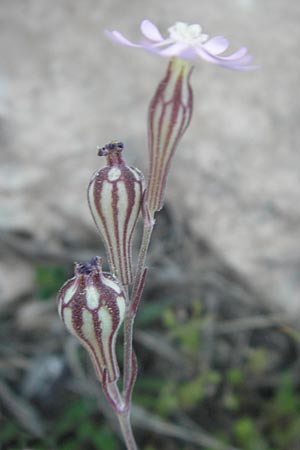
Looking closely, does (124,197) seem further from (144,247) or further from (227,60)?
(227,60)

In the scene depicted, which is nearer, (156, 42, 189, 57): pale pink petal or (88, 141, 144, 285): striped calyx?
(156, 42, 189, 57): pale pink petal

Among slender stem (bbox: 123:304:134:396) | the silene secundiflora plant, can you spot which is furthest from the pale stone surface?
the silene secundiflora plant

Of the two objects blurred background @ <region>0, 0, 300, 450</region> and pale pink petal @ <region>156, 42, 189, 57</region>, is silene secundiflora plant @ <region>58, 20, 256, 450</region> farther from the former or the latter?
blurred background @ <region>0, 0, 300, 450</region>

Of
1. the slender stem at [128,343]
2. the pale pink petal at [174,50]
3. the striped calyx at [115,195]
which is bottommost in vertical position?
the slender stem at [128,343]

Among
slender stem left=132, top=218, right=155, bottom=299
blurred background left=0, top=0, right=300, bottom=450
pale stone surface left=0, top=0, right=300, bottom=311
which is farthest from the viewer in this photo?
pale stone surface left=0, top=0, right=300, bottom=311

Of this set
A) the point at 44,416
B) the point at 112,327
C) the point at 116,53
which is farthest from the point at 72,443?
the point at 116,53

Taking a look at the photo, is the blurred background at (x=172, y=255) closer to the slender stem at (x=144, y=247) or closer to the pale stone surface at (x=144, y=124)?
the pale stone surface at (x=144, y=124)

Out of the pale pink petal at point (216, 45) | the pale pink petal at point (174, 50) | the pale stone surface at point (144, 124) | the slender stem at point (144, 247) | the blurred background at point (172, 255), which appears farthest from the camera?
the pale stone surface at point (144, 124)

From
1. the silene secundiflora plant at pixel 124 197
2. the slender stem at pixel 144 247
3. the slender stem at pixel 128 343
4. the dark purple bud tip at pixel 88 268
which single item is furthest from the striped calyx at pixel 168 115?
the slender stem at pixel 128 343

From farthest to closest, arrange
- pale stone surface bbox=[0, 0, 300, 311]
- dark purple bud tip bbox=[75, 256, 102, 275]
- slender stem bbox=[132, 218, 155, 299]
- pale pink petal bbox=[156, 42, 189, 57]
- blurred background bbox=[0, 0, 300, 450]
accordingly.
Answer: pale stone surface bbox=[0, 0, 300, 311] < blurred background bbox=[0, 0, 300, 450] < slender stem bbox=[132, 218, 155, 299] < dark purple bud tip bbox=[75, 256, 102, 275] < pale pink petal bbox=[156, 42, 189, 57]
